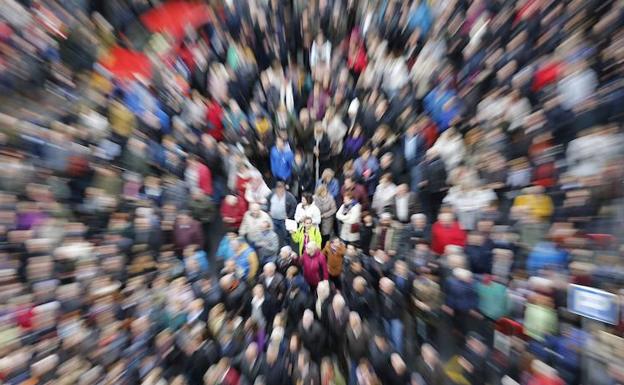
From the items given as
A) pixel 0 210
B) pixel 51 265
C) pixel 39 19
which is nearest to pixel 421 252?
pixel 51 265

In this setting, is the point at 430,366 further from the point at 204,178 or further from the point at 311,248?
the point at 204,178

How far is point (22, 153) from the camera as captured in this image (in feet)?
9.93

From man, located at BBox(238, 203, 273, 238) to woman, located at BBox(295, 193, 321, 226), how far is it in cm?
33

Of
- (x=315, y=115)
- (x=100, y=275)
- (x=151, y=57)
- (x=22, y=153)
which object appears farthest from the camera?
(x=315, y=115)

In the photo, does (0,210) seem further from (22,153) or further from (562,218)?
(562,218)

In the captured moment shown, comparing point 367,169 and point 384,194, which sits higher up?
Answer: point 367,169

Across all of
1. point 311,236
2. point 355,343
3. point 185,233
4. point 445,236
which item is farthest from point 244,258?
point 445,236

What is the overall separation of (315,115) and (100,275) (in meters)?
2.92

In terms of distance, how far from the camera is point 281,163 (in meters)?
4.93

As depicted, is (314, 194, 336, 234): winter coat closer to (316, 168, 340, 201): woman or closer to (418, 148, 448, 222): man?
(316, 168, 340, 201): woman

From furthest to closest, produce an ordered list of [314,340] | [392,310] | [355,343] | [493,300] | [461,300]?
[314,340]
[392,310]
[355,343]
[461,300]
[493,300]

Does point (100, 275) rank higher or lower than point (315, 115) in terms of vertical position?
lower

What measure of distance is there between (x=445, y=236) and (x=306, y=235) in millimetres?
1632

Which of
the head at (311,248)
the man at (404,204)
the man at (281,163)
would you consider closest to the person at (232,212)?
the man at (281,163)
